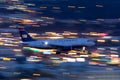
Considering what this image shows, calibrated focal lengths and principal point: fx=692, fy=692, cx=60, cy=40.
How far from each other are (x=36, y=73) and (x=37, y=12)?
741 inches

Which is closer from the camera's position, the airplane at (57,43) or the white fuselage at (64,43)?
the airplane at (57,43)

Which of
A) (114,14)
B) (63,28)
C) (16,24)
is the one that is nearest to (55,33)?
(63,28)

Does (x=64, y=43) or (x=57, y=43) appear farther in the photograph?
(x=57, y=43)

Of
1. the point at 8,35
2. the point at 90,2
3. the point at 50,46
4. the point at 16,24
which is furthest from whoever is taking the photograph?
the point at 90,2

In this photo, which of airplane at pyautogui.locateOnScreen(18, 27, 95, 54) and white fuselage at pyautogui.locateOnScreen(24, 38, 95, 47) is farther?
white fuselage at pyautogui.locateOnScreen(24, 38, 95, 47)

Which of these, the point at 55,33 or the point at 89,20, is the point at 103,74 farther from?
the point at 89,20

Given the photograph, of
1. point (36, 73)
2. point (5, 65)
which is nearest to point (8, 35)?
point (5, 65)

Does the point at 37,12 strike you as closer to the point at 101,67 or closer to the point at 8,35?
the point at 8,35

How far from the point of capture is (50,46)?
18.6 metres

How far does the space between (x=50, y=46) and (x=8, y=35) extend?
141 inches

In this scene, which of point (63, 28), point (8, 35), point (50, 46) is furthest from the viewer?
point (63, 28)

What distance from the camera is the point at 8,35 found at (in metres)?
21.9

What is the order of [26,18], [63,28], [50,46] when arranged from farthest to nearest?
[26,18]
[63,28]
[50,46]

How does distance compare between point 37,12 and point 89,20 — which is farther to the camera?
point 37,12
